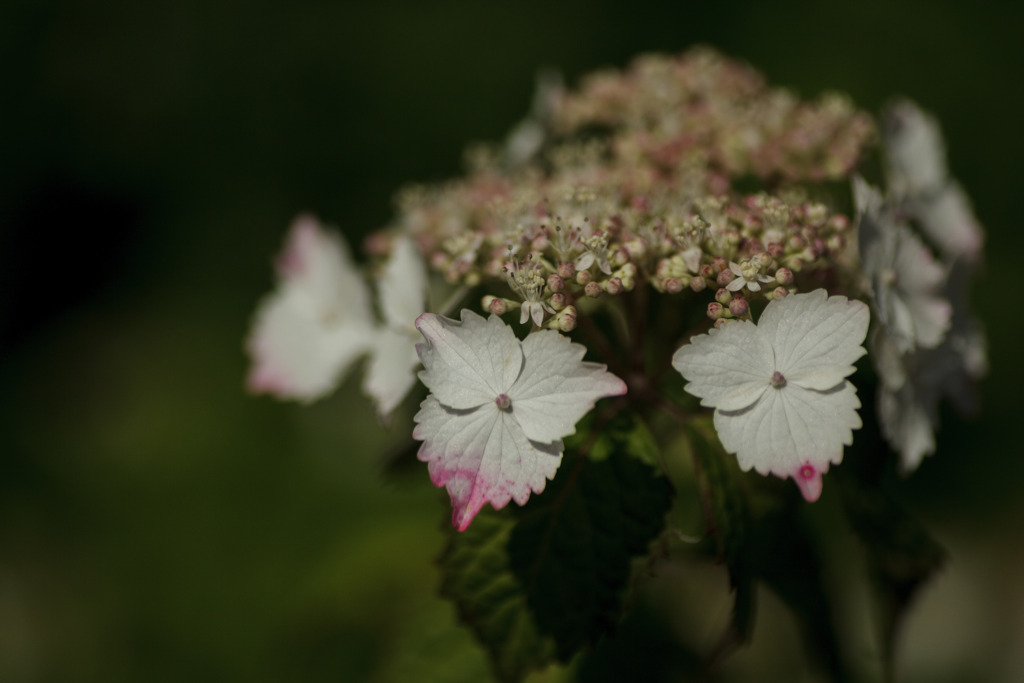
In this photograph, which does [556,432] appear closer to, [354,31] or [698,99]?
[698,99]

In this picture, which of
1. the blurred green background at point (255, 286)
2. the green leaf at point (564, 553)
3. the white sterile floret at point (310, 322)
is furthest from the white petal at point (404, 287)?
the blurred green background at point (255, 286)

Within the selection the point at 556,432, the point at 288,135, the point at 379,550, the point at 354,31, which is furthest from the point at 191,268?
the point at 556,432

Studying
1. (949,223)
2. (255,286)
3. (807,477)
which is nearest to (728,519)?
(807,477)

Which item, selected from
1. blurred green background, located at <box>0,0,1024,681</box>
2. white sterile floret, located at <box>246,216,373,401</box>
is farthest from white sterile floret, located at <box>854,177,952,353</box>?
blurred green background, located at <box>0,0,1024,681</box>

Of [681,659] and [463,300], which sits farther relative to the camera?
[681,659]

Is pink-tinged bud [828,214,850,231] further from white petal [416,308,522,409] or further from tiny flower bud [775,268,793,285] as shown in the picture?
white petal [416,308,522,409]

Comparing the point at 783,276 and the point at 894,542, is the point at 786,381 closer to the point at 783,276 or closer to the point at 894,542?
the point at 783,276

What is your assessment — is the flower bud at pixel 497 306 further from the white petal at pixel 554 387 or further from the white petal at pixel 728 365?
the white petal at pixel 728 365
